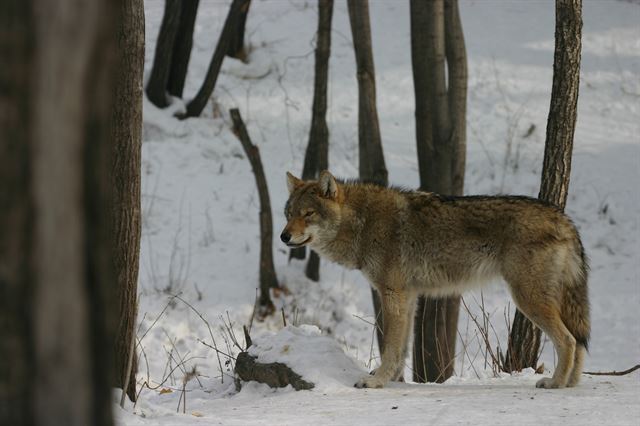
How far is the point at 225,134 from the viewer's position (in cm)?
1606

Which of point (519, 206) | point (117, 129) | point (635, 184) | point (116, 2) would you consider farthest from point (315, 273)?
point (116, 2)

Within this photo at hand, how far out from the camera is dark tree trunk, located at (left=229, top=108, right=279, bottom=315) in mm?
12406

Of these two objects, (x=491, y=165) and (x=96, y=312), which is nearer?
(x=96, y=312)

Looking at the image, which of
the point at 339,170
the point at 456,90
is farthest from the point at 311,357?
the point at 339,170

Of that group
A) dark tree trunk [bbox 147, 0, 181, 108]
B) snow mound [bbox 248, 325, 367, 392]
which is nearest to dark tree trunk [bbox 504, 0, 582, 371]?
snow mound [bbox 248, 325, 367, 392]

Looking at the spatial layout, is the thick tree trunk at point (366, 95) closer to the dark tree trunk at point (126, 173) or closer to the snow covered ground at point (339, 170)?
the snow covered ground at point (339, 170)

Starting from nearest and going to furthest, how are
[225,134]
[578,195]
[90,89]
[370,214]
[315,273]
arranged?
[90,89] < [370,214] < [315,273] < [578,195] < [225,134]

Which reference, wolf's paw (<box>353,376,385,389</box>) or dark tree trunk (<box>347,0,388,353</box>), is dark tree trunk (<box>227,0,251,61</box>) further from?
wolf's paw (<box>353,376,385,389</box>)

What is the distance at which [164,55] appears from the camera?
612 inches

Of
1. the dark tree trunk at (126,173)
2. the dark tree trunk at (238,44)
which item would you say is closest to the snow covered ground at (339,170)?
the dark tree trunk at (238,44)

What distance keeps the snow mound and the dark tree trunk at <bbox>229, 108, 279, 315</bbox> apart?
576cm

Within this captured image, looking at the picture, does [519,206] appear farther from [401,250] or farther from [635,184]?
[635,184]

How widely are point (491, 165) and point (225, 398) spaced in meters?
10.1

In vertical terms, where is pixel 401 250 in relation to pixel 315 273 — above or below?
above
